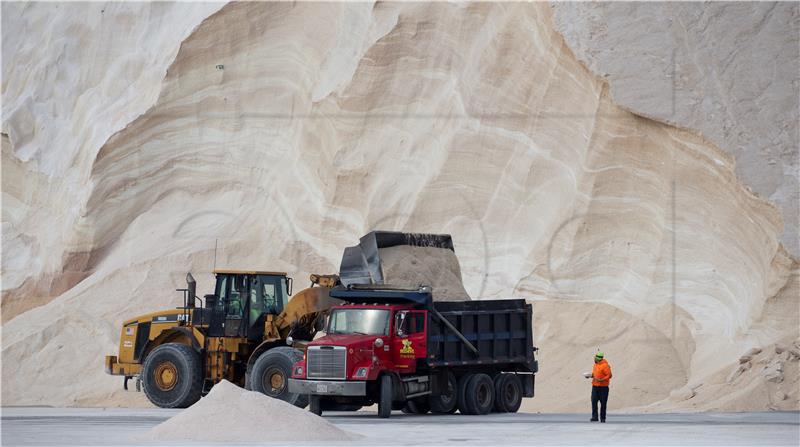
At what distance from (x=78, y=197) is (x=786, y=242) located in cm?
2210

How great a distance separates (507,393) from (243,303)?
5241 mm

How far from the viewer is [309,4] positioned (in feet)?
124

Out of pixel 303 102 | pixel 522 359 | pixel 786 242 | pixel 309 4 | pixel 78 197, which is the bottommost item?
pixel 522 359

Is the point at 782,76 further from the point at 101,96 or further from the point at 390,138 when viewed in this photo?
the point at 101,96

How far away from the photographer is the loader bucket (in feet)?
78.1

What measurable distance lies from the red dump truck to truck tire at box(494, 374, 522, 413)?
0.06 feet

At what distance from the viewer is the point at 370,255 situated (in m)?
24.0

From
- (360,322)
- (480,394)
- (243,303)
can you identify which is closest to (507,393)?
(480,394)

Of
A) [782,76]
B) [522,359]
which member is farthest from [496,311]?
[782,76]

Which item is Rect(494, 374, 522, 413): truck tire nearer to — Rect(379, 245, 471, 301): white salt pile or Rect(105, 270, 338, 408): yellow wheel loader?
Rect(379, 245, 471, 301): white salt pile

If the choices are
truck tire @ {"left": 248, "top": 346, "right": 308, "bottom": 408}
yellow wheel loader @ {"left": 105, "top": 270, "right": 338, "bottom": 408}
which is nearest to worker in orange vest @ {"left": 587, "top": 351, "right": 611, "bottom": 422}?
truck tire @ {"left": 248, "top": 346, "right": 308, "bottom": 408}

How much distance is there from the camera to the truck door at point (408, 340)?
68.2ft

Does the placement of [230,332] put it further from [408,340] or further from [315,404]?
[408,340]

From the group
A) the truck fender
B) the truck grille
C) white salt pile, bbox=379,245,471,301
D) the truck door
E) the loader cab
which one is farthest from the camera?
white salt pile, bbox=379,245,471,301
